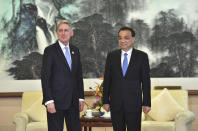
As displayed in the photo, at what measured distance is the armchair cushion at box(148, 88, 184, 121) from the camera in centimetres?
637

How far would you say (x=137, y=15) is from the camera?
Result: 7.09m

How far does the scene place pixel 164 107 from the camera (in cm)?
647

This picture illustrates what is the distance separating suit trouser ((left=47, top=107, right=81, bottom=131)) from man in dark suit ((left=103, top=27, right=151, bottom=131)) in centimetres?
40

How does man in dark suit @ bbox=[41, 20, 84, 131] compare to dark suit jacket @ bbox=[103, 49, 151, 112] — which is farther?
dark suit jacket @ bbox=[103, 49, 151, 112]

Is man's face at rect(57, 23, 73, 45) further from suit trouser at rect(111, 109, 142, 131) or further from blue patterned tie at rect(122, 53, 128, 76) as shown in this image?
suit trouser at rect(111, 109, 142, 131)

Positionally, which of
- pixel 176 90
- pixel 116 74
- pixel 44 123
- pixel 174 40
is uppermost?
pixel 174 40

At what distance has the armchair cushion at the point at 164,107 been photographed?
637 centimetres

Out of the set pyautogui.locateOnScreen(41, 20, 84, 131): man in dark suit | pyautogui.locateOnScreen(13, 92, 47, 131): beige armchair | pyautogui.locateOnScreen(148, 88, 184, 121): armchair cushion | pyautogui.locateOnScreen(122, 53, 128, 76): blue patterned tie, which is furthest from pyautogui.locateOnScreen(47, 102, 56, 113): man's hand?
pyautogui.locateOnScreen(148, 88, 184, 121): armchair cushion

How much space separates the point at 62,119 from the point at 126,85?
750 mm

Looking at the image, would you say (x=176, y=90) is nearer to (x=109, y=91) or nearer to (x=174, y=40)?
(x=174, y=40)

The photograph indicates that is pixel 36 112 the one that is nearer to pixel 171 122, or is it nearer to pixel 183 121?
pixel 171 122

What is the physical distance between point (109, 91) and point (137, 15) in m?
3.08

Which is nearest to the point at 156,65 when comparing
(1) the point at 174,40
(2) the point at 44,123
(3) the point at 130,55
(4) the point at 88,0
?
(1) the point at 174,40

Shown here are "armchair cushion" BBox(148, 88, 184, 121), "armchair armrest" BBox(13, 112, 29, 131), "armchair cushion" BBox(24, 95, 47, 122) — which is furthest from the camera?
"armchair cushion" BBox(24, 95, 47, 122)
